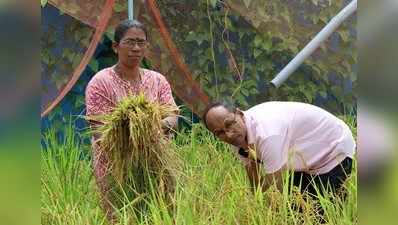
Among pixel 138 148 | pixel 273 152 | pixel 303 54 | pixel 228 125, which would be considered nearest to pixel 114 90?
pixel 138 148

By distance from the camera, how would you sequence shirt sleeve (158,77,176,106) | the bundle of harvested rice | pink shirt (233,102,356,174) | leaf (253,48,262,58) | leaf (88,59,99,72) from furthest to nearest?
leaf (253,48,262,58) → leaf (88,59,99,72) → shirt sleeve (158,77,176,106) → pink shirt (233,102,356,174) → the bundle of harvested rice

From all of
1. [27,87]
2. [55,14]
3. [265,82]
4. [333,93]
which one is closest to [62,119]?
[55,14]

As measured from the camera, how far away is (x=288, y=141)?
1.96 m

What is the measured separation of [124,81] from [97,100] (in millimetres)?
103

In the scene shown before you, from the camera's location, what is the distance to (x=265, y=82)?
7.95 ft

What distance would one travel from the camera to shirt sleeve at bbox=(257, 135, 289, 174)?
189 centimetres

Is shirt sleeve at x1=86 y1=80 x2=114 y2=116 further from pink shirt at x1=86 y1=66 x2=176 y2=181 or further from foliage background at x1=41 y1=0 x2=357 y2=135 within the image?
foliage background at x1=41 y1=0 x2=357 y2=135

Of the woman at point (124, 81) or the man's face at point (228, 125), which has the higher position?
the woman at point (124, 81)

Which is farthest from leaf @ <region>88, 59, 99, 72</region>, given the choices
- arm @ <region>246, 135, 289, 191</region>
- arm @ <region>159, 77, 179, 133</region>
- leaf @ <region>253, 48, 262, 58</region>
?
arm @ <region>246, 135, 289, 191</region>

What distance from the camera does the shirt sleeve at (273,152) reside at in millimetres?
1892

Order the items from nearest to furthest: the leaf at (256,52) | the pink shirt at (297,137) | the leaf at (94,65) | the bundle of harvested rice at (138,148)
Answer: the bundle of harvested rice at (138,148)
the pink shirt at (297,137)
the leaf at (94,65)
the leaf at (256,52)

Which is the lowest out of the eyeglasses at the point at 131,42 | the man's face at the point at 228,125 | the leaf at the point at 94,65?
the man's face at the point at 228,125

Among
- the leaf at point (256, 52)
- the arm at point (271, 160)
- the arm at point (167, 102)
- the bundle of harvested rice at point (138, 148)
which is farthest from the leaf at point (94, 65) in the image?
the arm at point (271, 160)

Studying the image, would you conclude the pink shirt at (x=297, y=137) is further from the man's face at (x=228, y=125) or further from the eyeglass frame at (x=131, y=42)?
the eyeglass frame at (x=131, y=42)
